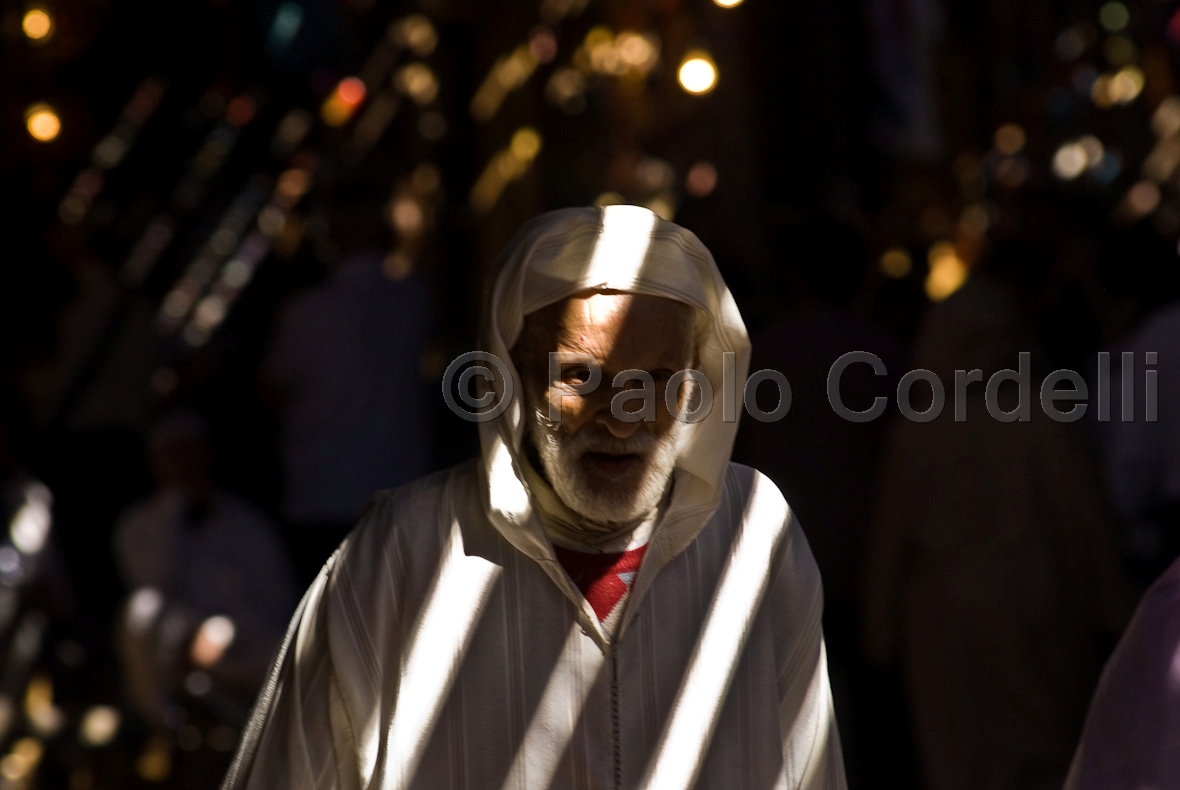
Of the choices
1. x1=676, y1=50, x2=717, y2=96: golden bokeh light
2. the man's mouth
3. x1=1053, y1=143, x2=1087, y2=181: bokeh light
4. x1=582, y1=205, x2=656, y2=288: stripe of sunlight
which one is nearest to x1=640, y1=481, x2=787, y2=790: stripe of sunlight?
the man's mouth

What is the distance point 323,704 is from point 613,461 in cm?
58

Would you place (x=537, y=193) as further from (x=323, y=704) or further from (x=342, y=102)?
(x=323, y=704)

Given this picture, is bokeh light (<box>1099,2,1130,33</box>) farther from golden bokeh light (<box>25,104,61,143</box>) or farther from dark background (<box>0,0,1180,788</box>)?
golden bokeh light (<box>25,104,61,143</box>)

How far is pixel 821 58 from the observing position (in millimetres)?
7465

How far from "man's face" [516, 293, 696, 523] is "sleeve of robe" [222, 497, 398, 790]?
1.04 feet

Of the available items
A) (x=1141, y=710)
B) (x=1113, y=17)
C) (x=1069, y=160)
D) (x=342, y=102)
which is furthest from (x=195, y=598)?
(x=1113, y=17)

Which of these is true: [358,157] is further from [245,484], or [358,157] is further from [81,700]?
[81,700]

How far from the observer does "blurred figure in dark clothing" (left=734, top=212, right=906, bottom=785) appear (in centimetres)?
522

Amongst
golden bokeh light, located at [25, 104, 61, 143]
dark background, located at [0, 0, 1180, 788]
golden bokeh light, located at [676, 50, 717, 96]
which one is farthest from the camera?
golden bokeh light, located at [25, 104, 61, 143]

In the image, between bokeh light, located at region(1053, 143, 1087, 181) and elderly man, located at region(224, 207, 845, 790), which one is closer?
elderly man, located at region(224, 207, 845, 790)

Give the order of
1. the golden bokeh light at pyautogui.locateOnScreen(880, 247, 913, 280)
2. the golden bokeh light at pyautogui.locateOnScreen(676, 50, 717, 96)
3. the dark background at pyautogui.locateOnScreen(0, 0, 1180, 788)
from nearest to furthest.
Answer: the dark background at pyautogui.locateOnScreen(0, 0, 1180, 788)
the golden bokeh light at pyautogui.locateOnScreen(676, 50, 717, 96)
the golden bokeh light at pyautogui.locateOnScreen(880, 247, 913, 280)

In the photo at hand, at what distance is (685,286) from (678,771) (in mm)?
751

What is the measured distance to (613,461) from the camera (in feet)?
8.63

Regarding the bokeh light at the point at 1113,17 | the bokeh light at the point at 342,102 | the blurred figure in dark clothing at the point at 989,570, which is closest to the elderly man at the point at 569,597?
the blurred figure in dark clothing at the point at 989,570
